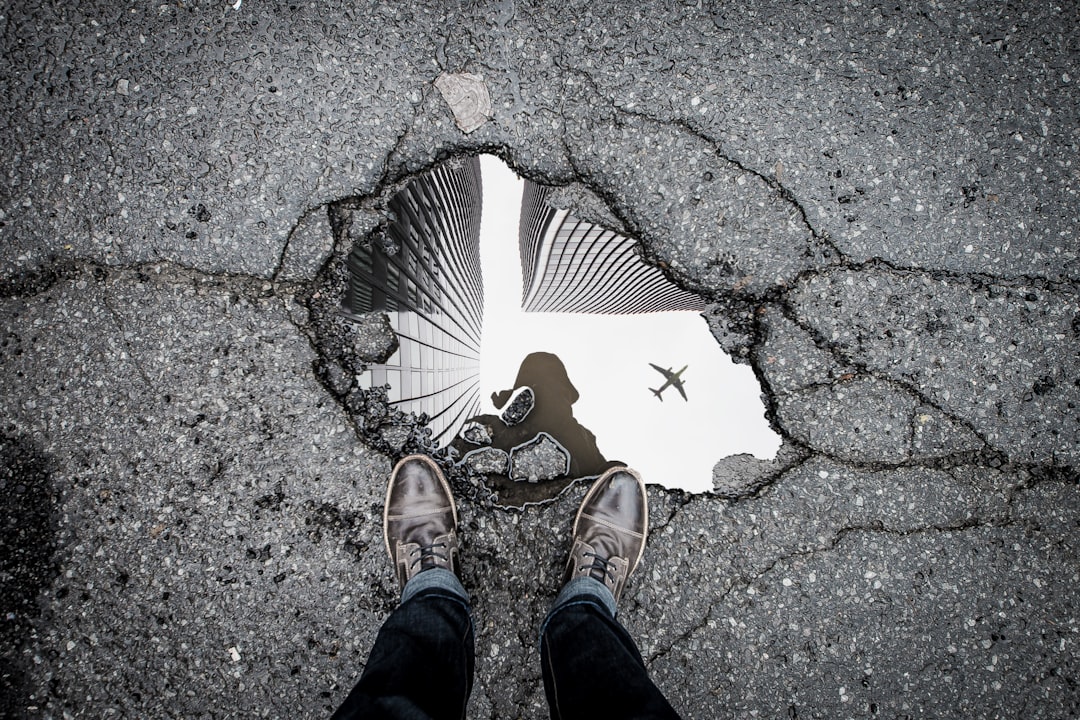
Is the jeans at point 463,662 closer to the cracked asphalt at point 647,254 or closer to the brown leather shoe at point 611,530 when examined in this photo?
the brown leather shoe at point 611,530

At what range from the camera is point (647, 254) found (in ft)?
7.37

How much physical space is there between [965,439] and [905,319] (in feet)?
1.98

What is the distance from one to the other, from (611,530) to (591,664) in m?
0.54

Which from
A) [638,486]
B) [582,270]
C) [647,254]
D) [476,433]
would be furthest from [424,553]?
[582,270]

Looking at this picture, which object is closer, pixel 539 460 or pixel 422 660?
pixel 422 660

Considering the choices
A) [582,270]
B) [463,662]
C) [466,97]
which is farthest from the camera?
[582,270]

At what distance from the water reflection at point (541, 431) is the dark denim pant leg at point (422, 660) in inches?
18.8

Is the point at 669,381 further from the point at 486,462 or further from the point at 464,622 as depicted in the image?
the point at 464,622

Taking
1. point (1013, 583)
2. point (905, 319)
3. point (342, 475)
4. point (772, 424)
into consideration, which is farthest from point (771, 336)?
point (342, 475)

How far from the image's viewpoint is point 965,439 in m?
2.22

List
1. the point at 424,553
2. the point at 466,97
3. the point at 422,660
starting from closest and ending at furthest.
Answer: the point at 422,660
the point at 424,553
the point at 466,97

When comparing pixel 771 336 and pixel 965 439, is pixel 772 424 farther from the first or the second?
pixel 965 439

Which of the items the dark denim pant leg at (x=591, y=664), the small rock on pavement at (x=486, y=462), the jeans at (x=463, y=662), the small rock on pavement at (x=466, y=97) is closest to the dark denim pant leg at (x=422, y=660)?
the jeans at (x=463, y=662)

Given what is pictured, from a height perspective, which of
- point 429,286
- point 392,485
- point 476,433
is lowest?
point 392,485
